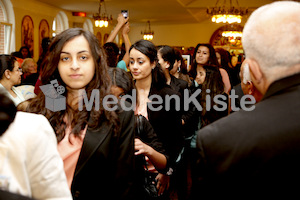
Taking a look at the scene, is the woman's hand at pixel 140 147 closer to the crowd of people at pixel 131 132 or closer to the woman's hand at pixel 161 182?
the crowd of people at pixel 131 132

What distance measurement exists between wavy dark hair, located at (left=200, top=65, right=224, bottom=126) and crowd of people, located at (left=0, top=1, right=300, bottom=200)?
1305 millimetres

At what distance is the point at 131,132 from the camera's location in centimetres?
179

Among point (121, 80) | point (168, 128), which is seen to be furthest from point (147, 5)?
point (121, 80)

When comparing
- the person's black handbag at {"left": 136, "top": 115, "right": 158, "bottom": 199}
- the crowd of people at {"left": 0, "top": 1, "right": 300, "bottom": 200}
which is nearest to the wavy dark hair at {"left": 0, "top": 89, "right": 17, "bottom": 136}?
the crowd of people at {"left": 0, "top": 1, "right": 300, "bottom": 200}

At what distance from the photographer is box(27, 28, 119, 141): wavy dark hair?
176 centimetres

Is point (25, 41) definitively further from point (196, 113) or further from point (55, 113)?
point (55, 113)

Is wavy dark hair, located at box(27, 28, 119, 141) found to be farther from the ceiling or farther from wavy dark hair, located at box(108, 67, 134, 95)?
the ceiling

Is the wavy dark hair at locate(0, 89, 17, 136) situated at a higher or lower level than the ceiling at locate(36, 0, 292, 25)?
lower

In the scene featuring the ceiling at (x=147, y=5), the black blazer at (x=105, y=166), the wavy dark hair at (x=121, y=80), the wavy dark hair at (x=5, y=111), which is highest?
the ceiling at (x=147, y=5)

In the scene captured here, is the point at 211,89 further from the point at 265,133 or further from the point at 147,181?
the point at 265,133

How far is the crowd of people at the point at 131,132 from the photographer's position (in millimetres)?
1015

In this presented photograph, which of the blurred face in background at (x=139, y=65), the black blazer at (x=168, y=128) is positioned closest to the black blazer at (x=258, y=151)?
the black blazer at (x=168, y=128)

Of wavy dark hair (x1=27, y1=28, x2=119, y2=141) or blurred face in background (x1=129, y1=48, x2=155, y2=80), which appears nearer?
wavy dark hair (x1=27, y1=28, x2=119, y2=141)

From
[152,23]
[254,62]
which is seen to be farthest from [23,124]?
[152,23]
